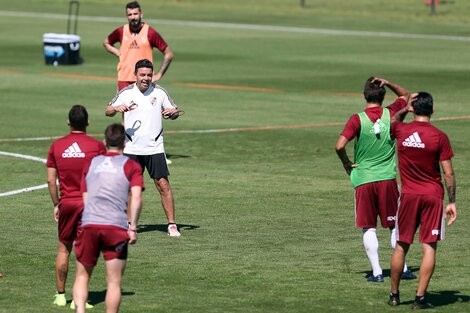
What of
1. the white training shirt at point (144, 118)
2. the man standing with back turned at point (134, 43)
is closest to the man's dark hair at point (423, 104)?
the white training shirt at point (144, 118)

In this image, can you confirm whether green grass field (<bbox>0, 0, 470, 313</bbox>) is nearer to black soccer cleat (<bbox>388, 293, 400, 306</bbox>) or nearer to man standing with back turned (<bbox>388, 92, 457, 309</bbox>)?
black soccer cleat (<bbox>388, 293, 400, 306</bbox>)

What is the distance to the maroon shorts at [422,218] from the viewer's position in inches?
529

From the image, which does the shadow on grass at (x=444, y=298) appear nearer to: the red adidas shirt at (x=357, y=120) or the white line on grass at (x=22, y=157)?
the red adidas shirt at (x=357, y=120)

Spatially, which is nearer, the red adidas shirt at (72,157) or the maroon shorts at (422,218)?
the red adidas shirt at (72,157)

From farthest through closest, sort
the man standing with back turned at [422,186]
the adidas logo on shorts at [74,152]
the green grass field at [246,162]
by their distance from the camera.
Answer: the green grass field at [246,162] < the man standing with back turned at [422,186] < the adidas logo on shorts at [74,152]

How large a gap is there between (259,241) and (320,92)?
19.2 metres

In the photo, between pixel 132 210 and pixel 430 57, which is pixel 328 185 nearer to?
pixel 132 210

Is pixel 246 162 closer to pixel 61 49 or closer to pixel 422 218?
pixel 422 218

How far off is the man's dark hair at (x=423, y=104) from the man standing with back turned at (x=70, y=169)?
3.18m

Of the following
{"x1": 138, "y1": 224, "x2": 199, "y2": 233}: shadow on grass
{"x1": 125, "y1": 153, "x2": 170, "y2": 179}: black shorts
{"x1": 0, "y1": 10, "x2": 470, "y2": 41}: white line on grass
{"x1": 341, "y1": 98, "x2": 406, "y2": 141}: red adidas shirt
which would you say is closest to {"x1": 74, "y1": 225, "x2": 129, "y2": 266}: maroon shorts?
{"x1": 341, "y1": 98, "x2": 406, "y2": 141}: red adidas shirt

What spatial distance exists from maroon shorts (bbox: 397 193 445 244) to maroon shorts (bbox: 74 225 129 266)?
10.2 ft

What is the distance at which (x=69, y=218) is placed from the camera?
13.4 m

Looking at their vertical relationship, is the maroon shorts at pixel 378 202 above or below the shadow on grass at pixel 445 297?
above

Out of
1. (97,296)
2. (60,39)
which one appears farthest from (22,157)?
(60,39)
